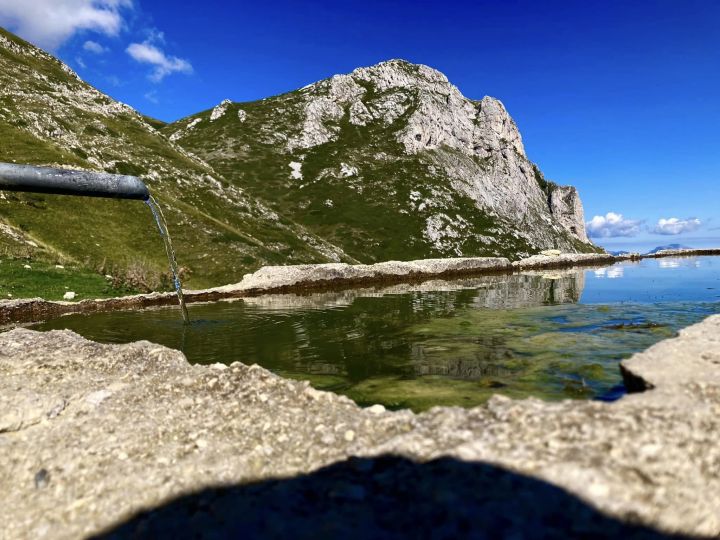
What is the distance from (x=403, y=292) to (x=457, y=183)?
140 metres

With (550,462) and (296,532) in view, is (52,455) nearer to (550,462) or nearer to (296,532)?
(296,532)

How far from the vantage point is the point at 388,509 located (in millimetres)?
7391

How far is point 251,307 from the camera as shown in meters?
39.5

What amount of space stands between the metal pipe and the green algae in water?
857cm

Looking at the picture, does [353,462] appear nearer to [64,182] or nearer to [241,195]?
[64,182]

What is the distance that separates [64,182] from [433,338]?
1780cm

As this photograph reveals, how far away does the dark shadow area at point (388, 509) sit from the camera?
666cm

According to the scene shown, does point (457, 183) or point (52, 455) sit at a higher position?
point (457, 183)

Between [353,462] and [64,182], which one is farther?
[64,182]

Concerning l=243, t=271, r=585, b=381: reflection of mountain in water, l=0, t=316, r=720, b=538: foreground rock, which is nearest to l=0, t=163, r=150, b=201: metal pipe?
l=0, t=316, r=720, b=538: foreground rock

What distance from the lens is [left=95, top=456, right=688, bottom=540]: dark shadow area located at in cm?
666

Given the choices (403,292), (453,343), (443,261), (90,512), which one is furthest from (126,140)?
(90,512)

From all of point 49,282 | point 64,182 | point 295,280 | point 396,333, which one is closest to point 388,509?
point 64,182

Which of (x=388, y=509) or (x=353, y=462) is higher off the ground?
(x=353, y=462)
